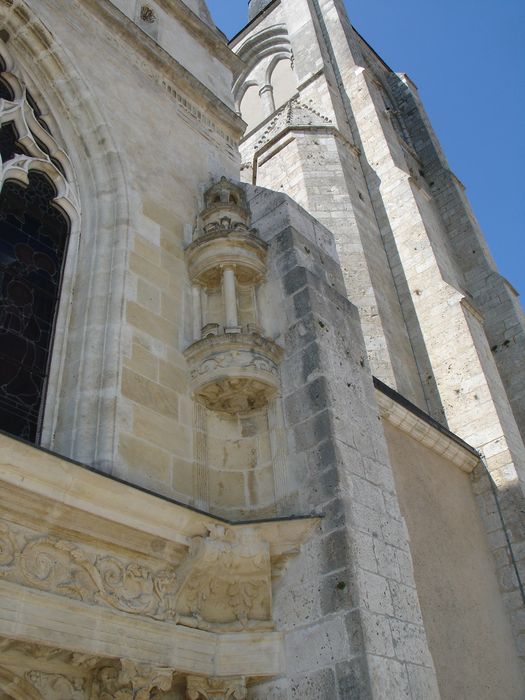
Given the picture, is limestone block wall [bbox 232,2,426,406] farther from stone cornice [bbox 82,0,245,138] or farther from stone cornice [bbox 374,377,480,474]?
stone cornice [bbox 82,0,245,138]

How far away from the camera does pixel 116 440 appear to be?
496 cm

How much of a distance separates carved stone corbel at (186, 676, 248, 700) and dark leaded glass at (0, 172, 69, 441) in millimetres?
1922

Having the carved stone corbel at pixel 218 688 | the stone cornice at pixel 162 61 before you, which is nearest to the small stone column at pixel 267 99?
the stone cornice at pixel 162 61

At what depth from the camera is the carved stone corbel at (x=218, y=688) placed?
4.52 metres

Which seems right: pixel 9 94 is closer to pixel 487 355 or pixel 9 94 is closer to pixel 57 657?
pixel 57 657

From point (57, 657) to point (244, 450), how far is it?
220 cm

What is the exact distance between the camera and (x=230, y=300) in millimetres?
6363

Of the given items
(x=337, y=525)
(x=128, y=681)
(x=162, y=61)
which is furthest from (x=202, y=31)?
(x=128, y=681)

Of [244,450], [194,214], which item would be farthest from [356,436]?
[194,214]

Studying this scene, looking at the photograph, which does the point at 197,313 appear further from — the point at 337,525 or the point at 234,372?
the point at 337,525

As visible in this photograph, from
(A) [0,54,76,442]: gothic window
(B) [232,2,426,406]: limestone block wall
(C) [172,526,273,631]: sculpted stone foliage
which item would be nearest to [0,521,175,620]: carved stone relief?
(C) [172,526,273,631]: sculpted stone foliage

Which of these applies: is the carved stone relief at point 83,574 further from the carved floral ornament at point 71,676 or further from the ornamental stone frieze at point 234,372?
the ornamental stone frieze at point 234,372

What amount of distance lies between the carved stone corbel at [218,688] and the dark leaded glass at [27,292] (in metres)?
1.92

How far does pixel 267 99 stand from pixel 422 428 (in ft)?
39.2
